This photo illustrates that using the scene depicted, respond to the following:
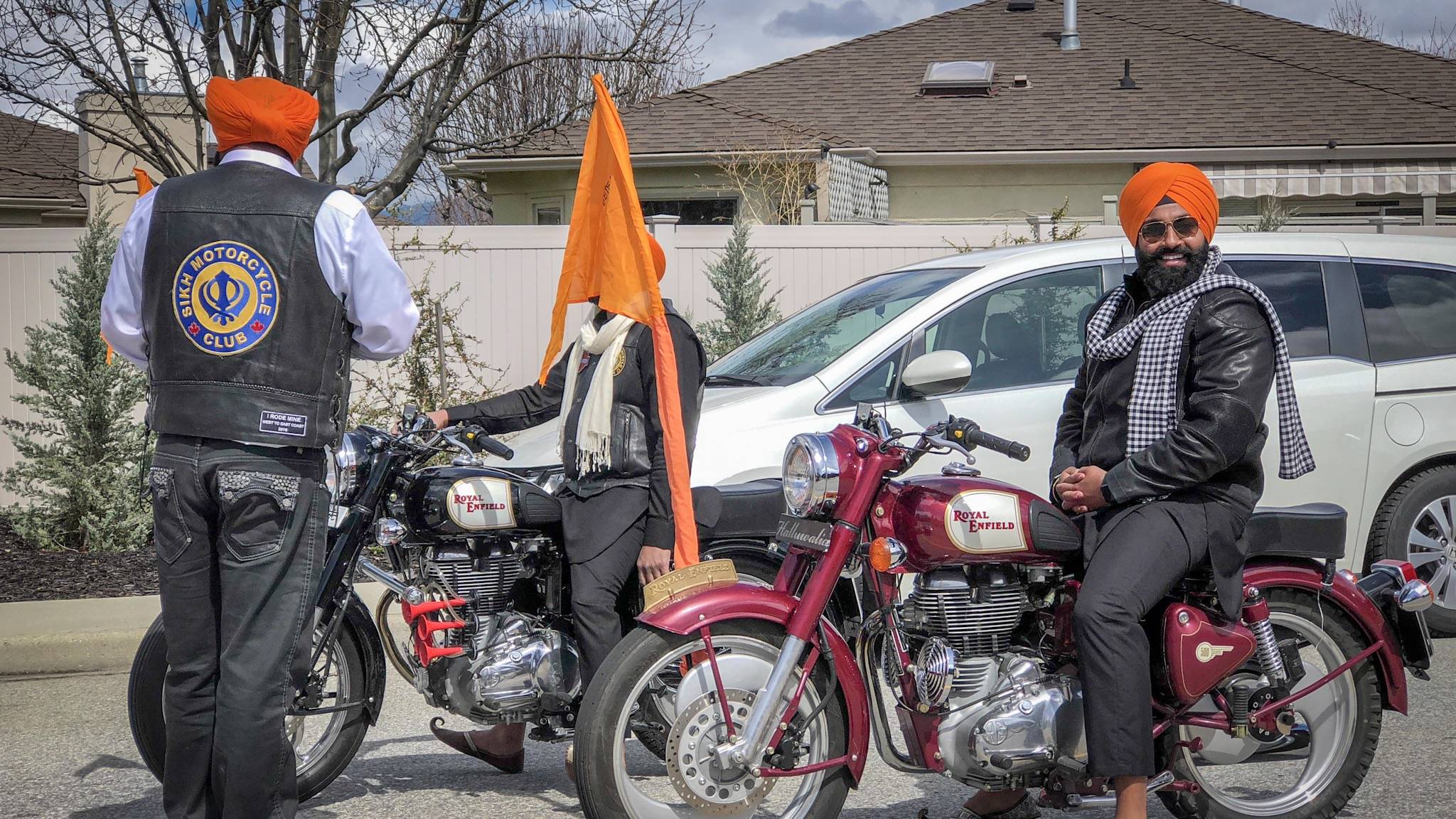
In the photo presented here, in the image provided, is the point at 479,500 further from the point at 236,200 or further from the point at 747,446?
the point at 747,446

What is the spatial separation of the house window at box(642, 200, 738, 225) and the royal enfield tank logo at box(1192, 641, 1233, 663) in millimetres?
14143

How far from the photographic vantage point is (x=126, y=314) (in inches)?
135

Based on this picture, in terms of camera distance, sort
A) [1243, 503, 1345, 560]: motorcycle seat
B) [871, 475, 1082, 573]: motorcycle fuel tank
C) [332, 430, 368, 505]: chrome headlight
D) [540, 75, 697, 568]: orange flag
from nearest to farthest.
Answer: [871, 475, 1082, 573]: motorcycle fuel tank < [1243, 503, 1345, 560]: motorcycle seat < [332, 430, 368, 505]: chrome headlight < [540, 75, 697, 568]: orange flag

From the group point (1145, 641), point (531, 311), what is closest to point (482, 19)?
point (531, 311)

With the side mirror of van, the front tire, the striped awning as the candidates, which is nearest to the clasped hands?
the side mirror of van

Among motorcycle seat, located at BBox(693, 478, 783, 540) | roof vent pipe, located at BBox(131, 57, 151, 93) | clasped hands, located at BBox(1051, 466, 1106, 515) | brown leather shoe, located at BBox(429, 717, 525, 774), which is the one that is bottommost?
brown leather shoe, located at BBox(429, 717, 525, 774)

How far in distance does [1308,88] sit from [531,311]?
12017 mm

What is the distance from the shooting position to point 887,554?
3557 millimetres

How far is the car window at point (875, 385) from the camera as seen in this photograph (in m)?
5.91

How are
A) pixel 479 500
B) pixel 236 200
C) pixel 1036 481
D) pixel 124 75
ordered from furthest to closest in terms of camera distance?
pixel 124 75 → pixel 1036 481 → pixel 479 500 → pixel 236 200

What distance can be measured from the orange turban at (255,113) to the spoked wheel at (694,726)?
1600 mm

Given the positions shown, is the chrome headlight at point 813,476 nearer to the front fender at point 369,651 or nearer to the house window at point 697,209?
the front fender at point 369,651

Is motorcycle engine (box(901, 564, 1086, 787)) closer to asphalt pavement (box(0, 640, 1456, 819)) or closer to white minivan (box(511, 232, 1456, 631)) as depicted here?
asphalt pavement (box(0, 640, 1456, 819))

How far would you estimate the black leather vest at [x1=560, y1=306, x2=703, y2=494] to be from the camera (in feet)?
14.2
